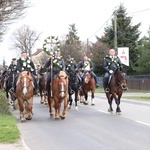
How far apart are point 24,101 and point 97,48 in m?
46.7

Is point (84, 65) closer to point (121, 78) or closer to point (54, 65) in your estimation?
point (121, 78)

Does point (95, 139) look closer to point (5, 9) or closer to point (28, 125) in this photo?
point (28, 125)

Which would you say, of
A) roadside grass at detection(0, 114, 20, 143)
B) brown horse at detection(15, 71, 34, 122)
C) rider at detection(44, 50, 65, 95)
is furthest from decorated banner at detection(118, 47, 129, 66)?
roadside grass at detection(0, 114, 20, 143)

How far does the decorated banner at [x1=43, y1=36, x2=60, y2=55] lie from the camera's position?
57.4 feet

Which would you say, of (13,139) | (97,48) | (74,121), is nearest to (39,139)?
(13,139)

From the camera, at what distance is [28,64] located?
16922mm

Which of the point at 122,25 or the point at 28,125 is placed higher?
the point at 122,25

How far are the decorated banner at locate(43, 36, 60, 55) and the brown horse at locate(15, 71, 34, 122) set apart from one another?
6.23ft

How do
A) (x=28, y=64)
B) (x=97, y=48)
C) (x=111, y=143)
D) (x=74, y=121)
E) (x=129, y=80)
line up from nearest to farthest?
(x=111, y=143)
(x=74, y=121)
(x=28, y=64)
(x=129, y=80)
(x=97, y=48)

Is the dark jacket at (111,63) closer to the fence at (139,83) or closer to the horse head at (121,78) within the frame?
the horse head at (121,78)

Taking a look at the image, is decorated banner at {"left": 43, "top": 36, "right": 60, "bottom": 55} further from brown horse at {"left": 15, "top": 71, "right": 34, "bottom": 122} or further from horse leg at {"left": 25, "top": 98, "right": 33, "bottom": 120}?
horse leg at {"left": 25, "top": 98, "right": 33, "bottom": 120}

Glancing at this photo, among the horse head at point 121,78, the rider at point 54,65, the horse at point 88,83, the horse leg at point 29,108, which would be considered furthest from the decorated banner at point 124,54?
the horse leg at point 29,108

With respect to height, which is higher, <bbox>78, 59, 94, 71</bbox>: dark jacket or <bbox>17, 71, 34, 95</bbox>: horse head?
<bbox>78, 59, 94, 71</bbox>: dark jacket

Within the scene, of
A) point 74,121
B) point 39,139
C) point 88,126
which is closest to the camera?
point 39,139
